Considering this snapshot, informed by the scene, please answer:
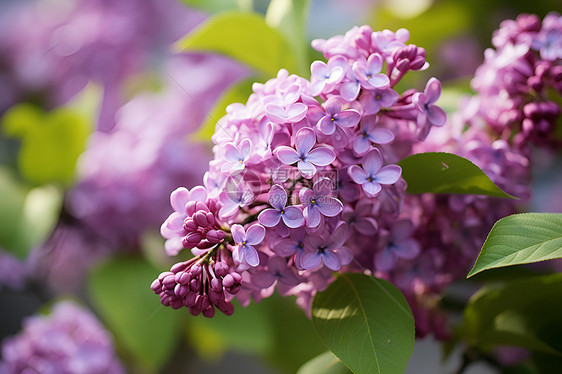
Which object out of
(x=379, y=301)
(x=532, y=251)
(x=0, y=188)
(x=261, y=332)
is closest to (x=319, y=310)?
(x=379, y=301)

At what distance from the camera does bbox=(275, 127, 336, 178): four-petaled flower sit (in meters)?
0.38

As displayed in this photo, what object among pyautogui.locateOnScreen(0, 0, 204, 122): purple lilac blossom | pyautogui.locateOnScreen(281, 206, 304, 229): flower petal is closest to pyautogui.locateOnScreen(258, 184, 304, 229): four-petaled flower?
pyautogui.locateOnScreen(281, 206, 304, 229): flower petal

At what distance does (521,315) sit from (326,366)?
0.59 feet

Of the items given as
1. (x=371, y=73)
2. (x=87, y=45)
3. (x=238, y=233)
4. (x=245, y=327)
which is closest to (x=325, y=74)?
(x=371, y=73)

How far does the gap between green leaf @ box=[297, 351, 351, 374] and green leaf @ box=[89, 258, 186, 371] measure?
294 millimetres

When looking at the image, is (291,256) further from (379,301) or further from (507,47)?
(507,47)

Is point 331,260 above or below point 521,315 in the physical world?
above

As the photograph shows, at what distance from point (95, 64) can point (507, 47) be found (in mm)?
902

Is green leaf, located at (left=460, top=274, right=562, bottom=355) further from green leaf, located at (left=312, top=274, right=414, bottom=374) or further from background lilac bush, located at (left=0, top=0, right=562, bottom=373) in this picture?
green leaf, located at (left=312, top=274, right=414, bottom=374)

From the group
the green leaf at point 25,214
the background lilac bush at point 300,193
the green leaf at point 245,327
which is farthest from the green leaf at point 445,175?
the green leaf at point 25,214

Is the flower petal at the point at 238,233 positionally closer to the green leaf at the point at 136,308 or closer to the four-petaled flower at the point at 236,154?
the four-petaled flower at the point at 236,154

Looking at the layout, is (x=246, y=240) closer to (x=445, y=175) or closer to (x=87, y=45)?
(x=445, y=175)

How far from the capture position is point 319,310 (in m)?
0.45

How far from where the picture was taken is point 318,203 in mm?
390
